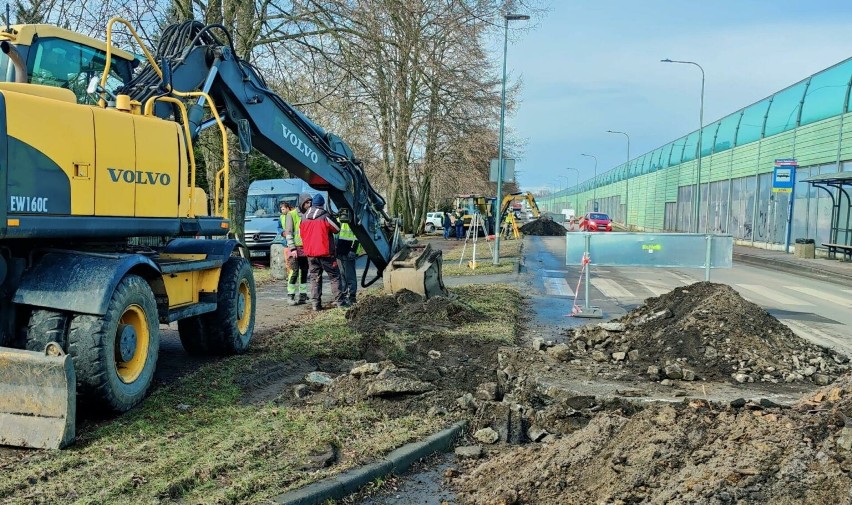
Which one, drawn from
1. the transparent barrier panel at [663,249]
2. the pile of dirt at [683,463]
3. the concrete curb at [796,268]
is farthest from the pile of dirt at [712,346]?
the concrete curb at [796,268]

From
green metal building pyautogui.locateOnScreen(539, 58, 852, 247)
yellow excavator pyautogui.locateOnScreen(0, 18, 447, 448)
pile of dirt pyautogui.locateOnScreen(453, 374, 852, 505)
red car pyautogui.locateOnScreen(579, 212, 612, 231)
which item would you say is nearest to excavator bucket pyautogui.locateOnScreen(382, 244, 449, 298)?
yellow excavator pyautogui.locateOnScreen(0, 18, 447, 448)

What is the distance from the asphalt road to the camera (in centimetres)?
1148

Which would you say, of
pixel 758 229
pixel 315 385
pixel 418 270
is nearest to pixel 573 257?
pixel 418 270

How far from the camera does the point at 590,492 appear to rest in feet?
13.8

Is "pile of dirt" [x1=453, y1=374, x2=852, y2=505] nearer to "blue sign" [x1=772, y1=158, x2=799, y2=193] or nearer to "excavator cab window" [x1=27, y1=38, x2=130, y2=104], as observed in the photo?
"excavator cab window" [x1=27, y1=38, x2=130, y2=104]

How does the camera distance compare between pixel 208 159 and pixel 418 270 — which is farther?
pixel 208 159

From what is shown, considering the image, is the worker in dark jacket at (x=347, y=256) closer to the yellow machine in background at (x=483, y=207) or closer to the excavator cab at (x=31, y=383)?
the excavator cab at (x=31, y=383)

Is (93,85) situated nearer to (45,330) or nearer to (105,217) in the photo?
(105,217)

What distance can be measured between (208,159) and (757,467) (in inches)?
550

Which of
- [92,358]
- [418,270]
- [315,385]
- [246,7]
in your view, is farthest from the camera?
[246,7]

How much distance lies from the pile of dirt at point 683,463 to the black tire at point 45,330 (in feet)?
9.85

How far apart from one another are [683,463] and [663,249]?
26.2 feet

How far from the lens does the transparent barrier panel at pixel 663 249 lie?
11.9 m

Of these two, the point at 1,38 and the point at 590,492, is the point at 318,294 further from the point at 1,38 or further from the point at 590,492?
the point at 590,492
